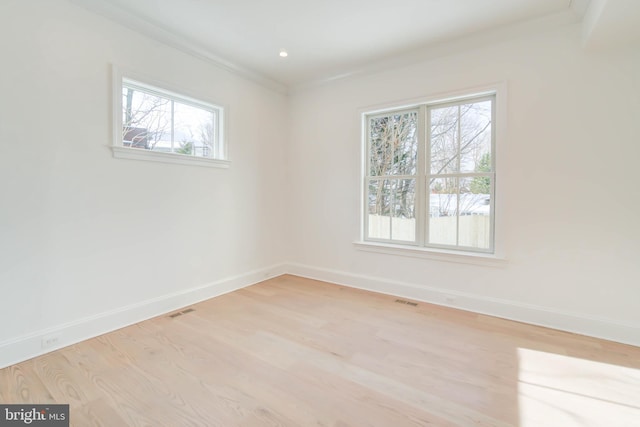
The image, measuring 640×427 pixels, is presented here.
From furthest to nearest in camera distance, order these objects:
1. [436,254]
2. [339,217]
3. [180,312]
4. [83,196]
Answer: [339,217], [436,254], [180,312], [83,196]

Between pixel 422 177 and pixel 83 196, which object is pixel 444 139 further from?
pixel 83 196

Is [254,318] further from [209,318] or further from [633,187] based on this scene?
[633,187]

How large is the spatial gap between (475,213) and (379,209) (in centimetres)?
113

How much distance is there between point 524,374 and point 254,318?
226 cm

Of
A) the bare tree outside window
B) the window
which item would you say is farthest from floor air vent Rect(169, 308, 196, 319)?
the window

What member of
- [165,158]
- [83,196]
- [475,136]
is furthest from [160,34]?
[475,136]

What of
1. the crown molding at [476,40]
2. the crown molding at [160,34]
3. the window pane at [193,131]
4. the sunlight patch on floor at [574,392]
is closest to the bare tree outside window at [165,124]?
the window pane at [193,131]

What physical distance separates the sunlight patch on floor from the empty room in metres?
0.02

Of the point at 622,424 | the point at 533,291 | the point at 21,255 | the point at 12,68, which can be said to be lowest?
the point at 622,424

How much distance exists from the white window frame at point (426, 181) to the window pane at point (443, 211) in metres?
0.08

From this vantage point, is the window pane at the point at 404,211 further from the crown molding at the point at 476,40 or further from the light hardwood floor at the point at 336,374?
the crown molding at the point at 476,40

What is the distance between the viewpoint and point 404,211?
11.8 ft

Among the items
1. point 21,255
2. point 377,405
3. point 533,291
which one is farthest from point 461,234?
point 21,255

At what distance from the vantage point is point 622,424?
5.08 ft
